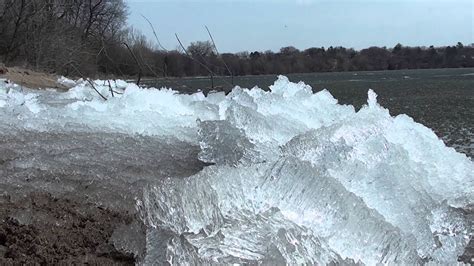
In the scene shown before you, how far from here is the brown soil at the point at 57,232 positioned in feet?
9.10

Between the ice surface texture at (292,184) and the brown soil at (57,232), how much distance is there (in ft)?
0.98

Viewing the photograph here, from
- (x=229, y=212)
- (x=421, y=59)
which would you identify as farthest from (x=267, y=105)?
(x=421, y=59)

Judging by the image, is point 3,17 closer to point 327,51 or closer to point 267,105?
point 267,105

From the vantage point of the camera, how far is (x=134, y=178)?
4.18 meters

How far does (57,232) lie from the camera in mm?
3045

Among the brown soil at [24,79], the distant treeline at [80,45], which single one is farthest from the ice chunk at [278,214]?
the brown soil at [24,79]

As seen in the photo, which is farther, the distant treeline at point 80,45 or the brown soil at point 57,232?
the distant treeline at point 80,45

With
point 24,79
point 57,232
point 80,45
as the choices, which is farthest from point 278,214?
point 80,45

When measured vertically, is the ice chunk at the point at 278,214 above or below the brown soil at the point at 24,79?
above

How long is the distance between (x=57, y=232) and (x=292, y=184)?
4.26 ft

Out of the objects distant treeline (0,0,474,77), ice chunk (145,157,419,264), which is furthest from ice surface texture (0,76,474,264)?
distant treeline (0,0,474,77)

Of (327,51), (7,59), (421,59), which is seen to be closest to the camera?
(7,59)

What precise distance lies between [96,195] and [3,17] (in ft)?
94.0

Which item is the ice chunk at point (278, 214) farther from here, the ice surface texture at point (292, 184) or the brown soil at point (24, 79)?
the brown soil at point (24, 79)
